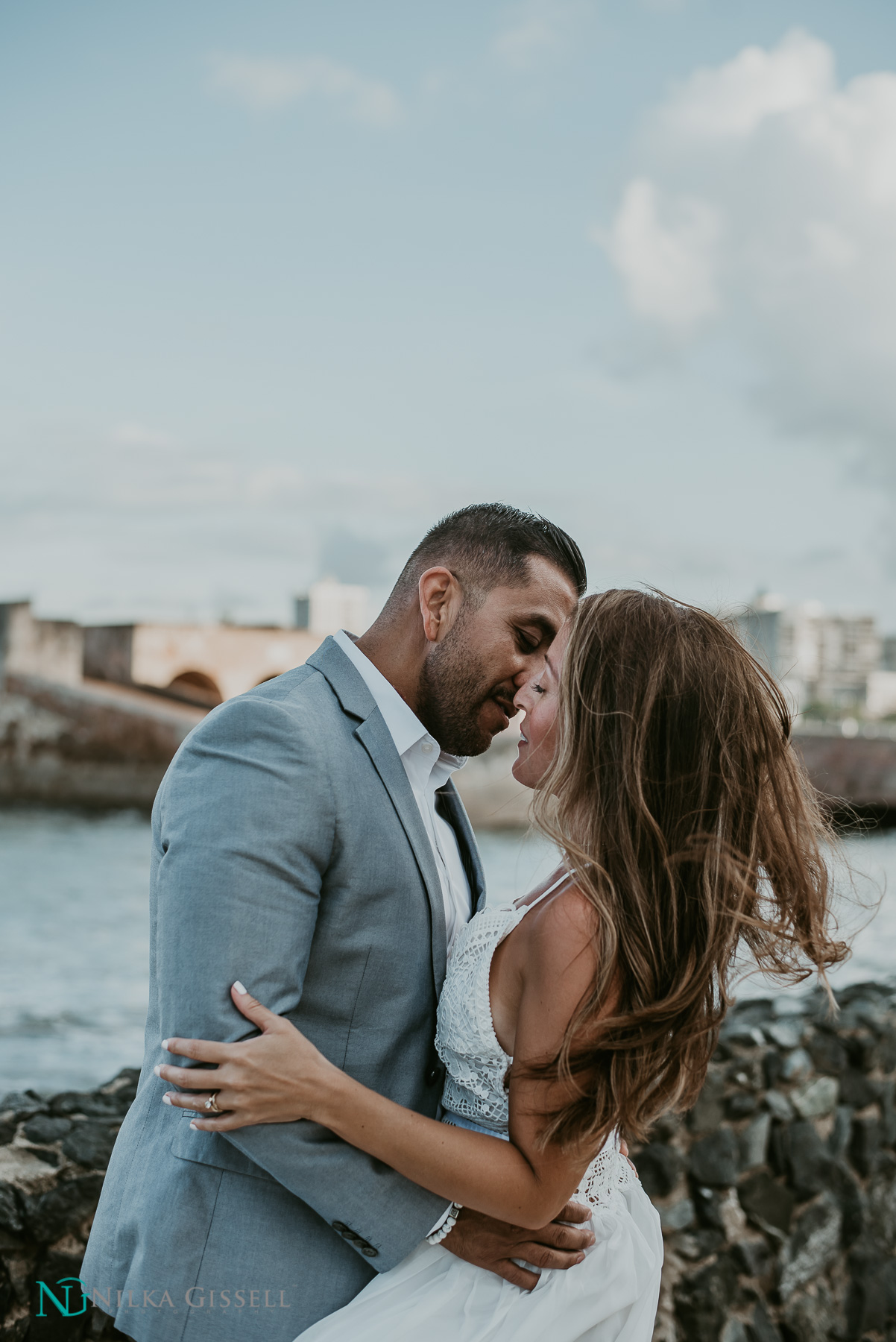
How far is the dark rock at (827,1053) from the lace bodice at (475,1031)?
2.35 meters

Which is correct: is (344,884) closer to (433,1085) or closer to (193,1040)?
(193,1040)

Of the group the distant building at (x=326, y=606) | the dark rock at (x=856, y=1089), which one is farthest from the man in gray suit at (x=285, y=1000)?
the distant building at (x=326, y=606)

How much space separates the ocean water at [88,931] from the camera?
214 inches

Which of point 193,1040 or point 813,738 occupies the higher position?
point 193,1040

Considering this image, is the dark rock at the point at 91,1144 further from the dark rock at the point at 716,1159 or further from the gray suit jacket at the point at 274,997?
the dark rock at the point at 716,1159

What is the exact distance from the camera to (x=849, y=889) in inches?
81.9

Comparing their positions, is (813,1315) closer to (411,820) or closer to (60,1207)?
(60,1207)

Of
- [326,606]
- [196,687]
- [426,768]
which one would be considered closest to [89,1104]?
[426,768]

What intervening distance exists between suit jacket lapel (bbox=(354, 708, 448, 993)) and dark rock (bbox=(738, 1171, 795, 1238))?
82.1 inches

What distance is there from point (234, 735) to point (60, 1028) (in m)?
6.31

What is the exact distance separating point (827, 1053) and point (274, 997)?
280 centimetres

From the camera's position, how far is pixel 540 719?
1.80 meters

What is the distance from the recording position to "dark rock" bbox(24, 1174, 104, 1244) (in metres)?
2.20

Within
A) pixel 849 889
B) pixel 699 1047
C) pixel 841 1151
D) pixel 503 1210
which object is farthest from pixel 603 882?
pixel 841 1151
